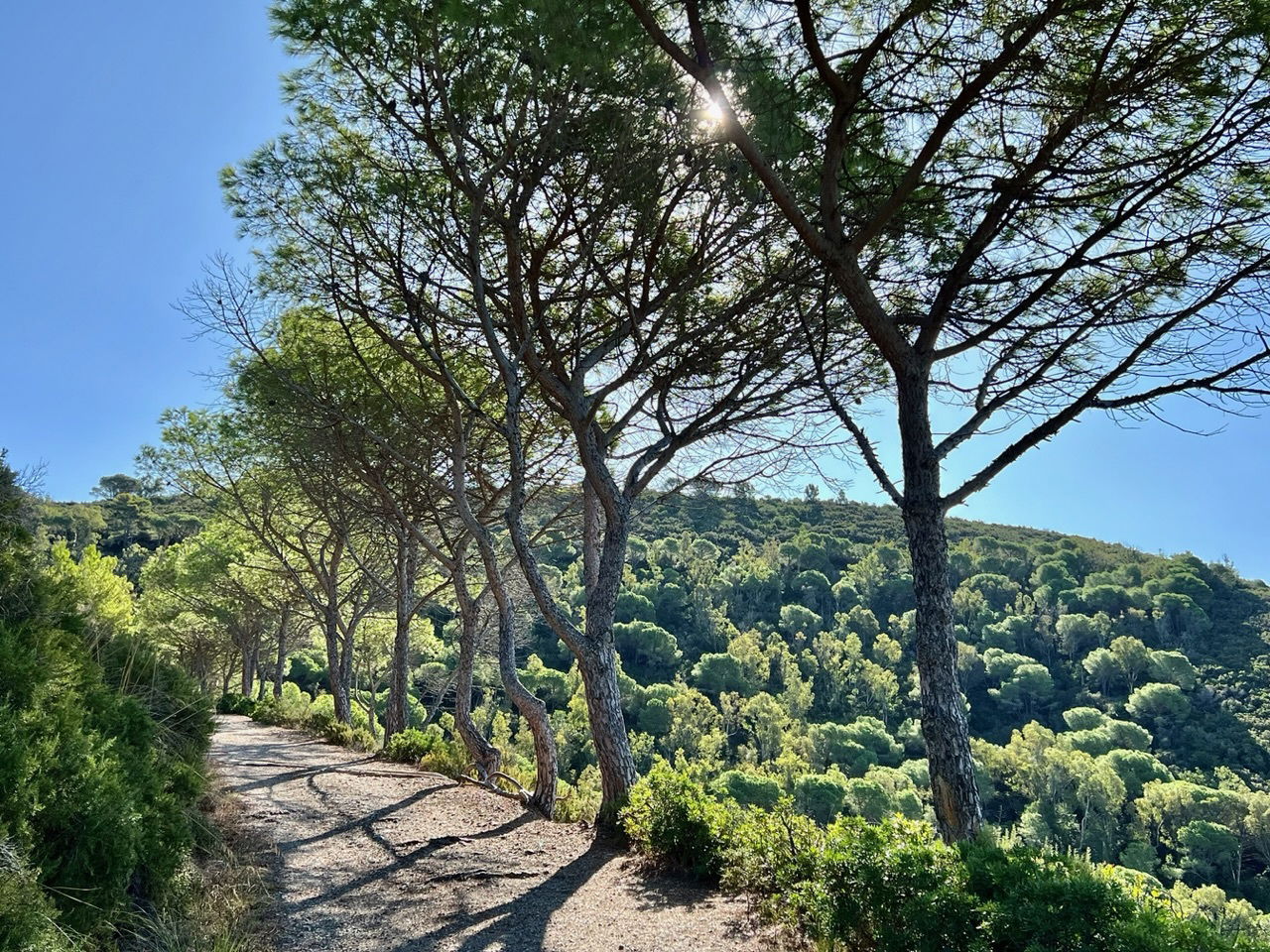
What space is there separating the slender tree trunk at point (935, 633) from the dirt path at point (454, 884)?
1.32 metres

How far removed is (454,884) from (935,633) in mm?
3567

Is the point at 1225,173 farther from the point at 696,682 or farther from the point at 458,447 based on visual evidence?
the point at 696,682

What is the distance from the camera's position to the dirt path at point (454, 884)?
160 inches

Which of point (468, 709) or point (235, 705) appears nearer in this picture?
point (468, 709)

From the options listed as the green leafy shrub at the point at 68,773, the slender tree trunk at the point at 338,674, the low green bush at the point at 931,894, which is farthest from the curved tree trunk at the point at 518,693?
the slender tree trunk at the point at 338,674

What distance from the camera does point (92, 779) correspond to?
2.78 meters

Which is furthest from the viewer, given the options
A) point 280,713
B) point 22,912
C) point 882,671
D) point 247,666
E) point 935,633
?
point 882,671

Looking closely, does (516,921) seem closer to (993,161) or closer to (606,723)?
(606,723)

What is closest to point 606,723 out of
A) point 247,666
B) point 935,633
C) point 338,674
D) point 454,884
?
point 454,884

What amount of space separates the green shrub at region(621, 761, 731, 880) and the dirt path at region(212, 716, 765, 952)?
0.18m

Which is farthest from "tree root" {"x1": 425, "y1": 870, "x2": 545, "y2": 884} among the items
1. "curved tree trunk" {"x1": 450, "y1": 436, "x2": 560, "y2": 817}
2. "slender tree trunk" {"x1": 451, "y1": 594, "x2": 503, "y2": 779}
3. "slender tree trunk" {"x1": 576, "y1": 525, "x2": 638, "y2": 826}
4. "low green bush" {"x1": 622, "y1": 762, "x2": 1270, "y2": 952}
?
"slender tree trunk" {"x1": 451, "y1": 594, "x2": 503, "y2": 779}

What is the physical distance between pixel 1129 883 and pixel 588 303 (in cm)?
598

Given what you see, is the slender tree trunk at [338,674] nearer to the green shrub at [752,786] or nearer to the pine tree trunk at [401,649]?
the pine tree trunk at [401,649]

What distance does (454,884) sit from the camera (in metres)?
5.10
